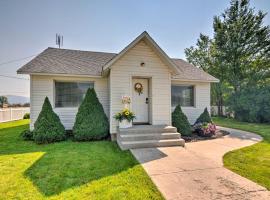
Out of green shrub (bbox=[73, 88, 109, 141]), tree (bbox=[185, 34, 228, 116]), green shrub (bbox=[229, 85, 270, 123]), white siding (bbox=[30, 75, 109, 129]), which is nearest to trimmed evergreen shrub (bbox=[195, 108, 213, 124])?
green shrub (bbox=[73, 88, 109, 141])

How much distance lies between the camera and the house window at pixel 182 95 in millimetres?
9977

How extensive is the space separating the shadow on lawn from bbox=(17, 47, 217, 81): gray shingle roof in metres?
3.52

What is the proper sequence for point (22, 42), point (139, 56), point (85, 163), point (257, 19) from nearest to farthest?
point (85, 163)
point (139, 56)
point (22, 42)
point (257, 19)

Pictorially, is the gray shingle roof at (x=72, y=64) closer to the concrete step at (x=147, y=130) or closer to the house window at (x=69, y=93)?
the house window at (x=69, y=93)

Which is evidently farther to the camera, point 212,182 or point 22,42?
point 22,42

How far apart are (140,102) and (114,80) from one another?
70.0 inches

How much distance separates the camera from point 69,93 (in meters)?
8.63

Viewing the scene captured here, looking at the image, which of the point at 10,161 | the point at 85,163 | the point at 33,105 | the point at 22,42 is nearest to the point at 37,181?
the point at 85,163

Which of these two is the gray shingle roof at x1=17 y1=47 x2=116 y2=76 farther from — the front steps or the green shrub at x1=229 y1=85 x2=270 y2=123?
the green shrub at x1=229 y1=85 x2=270 y2=123

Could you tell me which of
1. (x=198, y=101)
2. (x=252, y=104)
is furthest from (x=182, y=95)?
(x=252, y=104)

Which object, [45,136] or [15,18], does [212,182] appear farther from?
[15,18]

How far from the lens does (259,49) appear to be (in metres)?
16.6

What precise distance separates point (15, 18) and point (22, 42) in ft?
10.2

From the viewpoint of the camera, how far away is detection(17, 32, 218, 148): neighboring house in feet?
24.4
